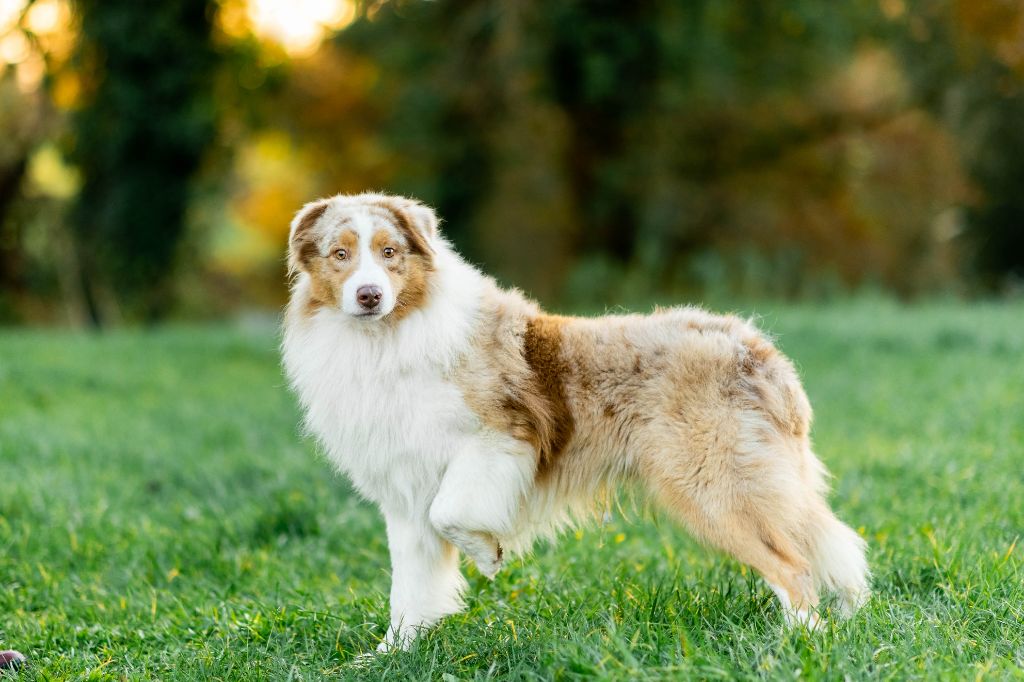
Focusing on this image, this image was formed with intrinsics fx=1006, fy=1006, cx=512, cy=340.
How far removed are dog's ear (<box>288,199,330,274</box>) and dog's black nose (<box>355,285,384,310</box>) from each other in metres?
0.42

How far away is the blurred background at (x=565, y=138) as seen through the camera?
1758 centimetres

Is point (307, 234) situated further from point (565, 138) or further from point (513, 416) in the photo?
point (565, 138)

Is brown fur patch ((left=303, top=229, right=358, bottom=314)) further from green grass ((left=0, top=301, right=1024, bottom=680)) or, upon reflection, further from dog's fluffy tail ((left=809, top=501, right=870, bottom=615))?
dog's fluffy tail ((left=809, top=501, right=870, bottom=615))

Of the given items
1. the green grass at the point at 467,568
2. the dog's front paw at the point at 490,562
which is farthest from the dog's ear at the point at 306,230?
the green grass at the point at 467,568

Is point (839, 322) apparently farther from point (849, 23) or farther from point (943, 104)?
point (943, 104)

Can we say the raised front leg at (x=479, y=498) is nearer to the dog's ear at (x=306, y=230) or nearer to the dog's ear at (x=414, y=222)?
the dog's ear at (x=414, y=222)

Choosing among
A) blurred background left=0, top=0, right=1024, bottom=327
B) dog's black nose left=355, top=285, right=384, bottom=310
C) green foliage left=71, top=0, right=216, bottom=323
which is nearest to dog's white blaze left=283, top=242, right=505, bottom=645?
dog's black nose left=355, top=285, right=384, bottom=310

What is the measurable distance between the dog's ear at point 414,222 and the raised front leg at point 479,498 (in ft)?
2.98

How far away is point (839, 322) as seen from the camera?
1299 cm

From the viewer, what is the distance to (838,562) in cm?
390

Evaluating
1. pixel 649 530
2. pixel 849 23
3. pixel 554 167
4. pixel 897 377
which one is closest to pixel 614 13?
pixel 554 167

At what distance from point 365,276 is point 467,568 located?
64.7 inches

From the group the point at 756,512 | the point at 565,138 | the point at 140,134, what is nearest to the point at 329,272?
the point at 756,512

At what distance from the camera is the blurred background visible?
17578 millimetres
